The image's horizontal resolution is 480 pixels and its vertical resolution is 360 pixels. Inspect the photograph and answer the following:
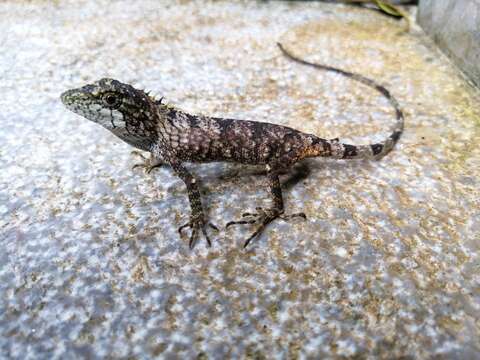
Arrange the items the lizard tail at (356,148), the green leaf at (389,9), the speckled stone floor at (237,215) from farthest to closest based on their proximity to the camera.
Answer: the green leaf at (389,9) → the lizard tail at (356,148) → the speckled stone floor at (237,215)

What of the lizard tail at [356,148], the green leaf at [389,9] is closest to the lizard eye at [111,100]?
the lizard tail at [356,148]

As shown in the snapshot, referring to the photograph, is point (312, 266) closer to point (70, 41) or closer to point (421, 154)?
point (421, 154)

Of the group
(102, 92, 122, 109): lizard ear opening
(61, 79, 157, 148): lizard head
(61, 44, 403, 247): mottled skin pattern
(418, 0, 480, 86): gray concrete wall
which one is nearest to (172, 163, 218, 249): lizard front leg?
(61, 44, 403, 247): mottled skin pattern

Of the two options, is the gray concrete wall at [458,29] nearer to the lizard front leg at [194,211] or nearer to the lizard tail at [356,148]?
the lizard tail at [356,148]

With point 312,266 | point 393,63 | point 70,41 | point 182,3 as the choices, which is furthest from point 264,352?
point 182,3

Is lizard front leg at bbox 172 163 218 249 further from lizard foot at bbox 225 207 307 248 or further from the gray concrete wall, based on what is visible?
the gray concrete wall

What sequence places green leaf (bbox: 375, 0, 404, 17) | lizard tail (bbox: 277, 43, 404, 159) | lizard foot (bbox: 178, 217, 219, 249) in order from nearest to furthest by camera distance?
lizard foot (bbox: 178, 217, 219, 249)
lizard tail (bbox: 277, 43, 404, 159)
green leaf (bbox: 375, 0, 404, 17)
